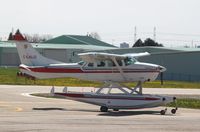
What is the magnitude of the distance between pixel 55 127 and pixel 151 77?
9.95 meters

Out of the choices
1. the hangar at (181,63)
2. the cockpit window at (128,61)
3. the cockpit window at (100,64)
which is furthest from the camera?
the hangar at (181,63)

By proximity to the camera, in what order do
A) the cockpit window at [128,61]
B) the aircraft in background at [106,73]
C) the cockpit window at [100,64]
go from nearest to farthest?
the aircraft in background at [106,73]
the cockpit window at [128,61]
the cockpit window at [100,64]

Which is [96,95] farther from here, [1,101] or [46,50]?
[46,50]

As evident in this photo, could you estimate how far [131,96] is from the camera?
24438 mm

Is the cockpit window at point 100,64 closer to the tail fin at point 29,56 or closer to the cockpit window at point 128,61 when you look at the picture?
the cockpit window at point 128,61

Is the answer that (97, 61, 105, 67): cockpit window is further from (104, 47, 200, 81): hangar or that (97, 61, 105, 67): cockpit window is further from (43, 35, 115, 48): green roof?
(43, 35, 115, 48): green roof

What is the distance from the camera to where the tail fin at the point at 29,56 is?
26.9m

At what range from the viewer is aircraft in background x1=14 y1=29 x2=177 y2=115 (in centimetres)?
2427

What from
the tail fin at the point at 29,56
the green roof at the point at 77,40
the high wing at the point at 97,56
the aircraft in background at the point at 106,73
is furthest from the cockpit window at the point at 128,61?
the green roof at the point at 77,40

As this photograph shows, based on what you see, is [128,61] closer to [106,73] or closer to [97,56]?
[106,73]

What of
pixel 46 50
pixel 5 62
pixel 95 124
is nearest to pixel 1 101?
pixel 95 124

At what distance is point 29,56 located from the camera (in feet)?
88.7

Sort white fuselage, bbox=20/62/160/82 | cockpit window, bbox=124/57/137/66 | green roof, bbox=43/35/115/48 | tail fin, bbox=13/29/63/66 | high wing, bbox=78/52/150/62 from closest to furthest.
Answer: high wing, bbox=78/52/150/62, white fuselage, bbox=20/62/160/82, cockpit window, bbox=124/57/137/66, tail fin, bbox=13/29/63/66, green roof, bbox=43/35/115/48

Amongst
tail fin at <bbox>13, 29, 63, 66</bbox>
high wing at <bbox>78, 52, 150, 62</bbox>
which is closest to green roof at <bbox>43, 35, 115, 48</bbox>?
tail fin at <bbox>13, 29, 63, 66</bbox>
